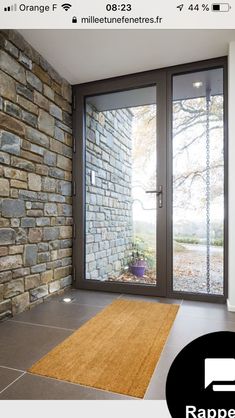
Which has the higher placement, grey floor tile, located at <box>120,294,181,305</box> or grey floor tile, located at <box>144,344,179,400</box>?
grey floor tile, located at <box>144,344,179,400</box>

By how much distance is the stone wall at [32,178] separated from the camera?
193 centimetres

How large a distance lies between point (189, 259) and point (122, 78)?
1.82 m

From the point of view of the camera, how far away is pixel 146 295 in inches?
100

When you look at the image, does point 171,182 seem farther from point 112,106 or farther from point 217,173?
point 112,106

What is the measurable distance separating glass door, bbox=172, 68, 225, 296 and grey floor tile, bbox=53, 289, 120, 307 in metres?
0.60

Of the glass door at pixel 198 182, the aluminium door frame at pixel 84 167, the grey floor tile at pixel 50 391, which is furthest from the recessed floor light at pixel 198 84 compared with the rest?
the grey floor tile at pixel 50 391

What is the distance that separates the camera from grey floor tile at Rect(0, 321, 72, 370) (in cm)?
137

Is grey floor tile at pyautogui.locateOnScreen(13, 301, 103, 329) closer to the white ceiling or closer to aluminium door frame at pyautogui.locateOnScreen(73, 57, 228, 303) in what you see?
aluminium door frame at pyautogui.locateOnScreen(73, 57, 228, 303)
